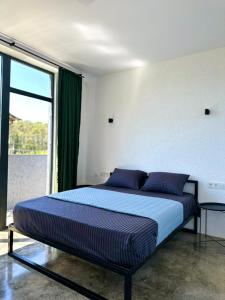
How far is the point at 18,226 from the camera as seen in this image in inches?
95.7

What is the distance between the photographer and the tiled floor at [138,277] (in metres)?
1.87

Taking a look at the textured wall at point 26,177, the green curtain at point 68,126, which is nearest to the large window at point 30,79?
the green curtain at point 68,126

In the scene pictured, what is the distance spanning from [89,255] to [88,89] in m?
3.47

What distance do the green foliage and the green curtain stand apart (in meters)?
0.34

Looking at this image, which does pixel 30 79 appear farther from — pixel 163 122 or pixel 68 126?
pixel 163 122

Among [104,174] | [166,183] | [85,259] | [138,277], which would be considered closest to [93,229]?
[85,259]

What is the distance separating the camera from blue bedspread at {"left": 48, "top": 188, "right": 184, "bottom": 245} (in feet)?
7.05

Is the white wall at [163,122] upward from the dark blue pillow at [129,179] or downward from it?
upward

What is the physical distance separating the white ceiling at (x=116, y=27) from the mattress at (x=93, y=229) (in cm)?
211

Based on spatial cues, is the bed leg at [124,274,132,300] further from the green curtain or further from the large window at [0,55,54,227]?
the green curtain

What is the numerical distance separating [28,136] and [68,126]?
700 millimetres

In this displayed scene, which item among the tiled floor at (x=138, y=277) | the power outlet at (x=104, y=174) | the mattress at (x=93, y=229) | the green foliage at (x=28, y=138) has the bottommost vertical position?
the tiled floor at (x=138, y=277)

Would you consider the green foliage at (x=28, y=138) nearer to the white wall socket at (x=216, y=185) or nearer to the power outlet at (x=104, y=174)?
the power outlet at (x=104, y=174)

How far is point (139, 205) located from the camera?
2477mm
